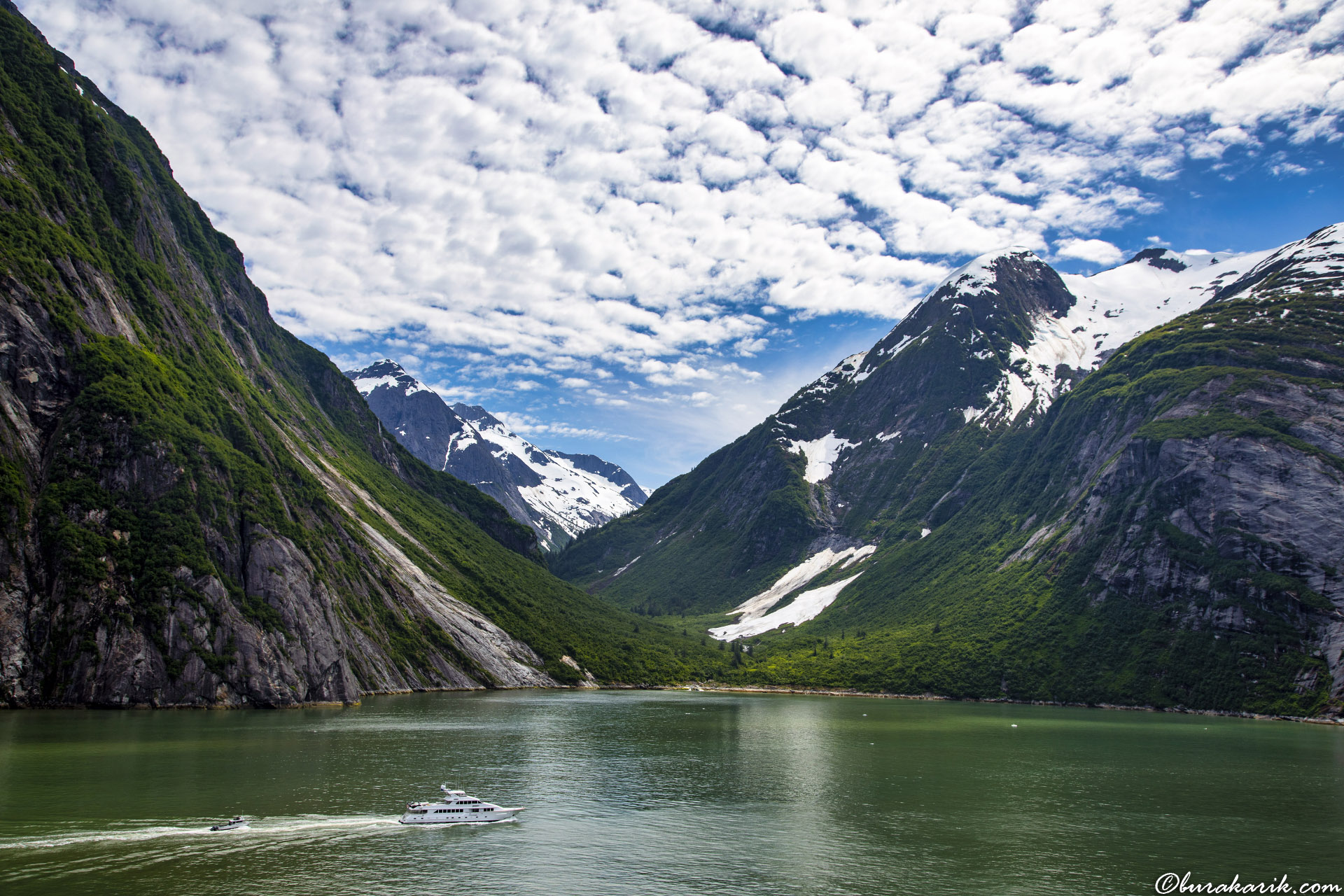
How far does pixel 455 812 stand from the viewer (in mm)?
58875

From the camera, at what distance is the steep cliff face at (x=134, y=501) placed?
10625cm

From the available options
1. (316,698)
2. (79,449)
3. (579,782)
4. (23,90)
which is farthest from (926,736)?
(23,90)

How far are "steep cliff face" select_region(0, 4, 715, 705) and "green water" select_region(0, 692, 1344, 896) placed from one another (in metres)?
11.1

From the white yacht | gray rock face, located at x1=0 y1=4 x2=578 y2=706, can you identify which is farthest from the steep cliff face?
the white yacht

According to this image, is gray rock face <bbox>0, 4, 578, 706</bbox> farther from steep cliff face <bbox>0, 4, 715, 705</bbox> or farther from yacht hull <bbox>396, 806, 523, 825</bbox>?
yacht hull <bbox>396, 806, 523, 825</bbox>

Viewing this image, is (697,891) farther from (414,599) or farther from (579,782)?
(414,599)

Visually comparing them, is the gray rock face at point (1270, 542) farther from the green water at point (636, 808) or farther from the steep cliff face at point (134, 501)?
the steep cliff face at point (134, 501)

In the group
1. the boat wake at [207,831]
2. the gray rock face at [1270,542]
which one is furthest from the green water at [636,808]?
the gray rock face at [1270,542]

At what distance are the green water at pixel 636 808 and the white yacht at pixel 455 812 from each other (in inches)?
75.5

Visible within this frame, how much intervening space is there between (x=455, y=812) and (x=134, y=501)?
9415 centimetres

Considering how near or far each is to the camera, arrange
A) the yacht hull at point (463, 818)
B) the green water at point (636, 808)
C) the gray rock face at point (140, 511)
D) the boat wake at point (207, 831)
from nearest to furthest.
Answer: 1. the green water at point (636, 808)
2. the boat wake at point (207, 831)
3. the yacht hull at point (463, 818)
4. the gray rock face at point (140, 511)

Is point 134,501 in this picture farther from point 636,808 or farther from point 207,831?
point 636,808

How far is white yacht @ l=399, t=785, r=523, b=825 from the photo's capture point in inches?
2279

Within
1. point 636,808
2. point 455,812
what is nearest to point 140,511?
point 455,812
